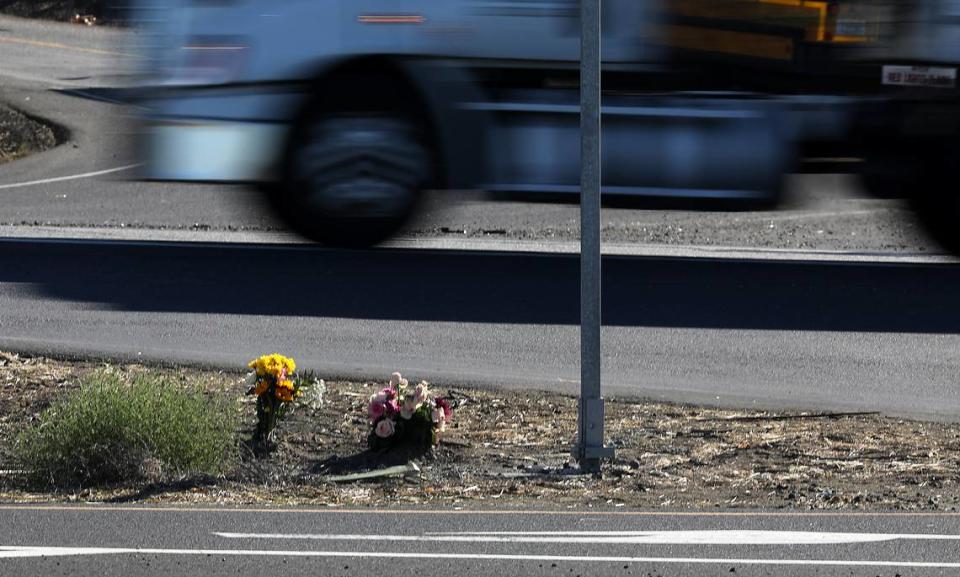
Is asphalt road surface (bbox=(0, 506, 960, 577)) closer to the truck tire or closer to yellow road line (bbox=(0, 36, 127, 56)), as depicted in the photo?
the truck tire

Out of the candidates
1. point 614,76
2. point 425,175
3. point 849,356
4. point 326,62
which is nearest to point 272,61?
point 326,62

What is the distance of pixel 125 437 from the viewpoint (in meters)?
8.53

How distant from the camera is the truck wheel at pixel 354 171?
1348 cm

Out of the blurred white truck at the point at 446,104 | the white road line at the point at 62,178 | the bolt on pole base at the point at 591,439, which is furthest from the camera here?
the white road line at the point at 62,178

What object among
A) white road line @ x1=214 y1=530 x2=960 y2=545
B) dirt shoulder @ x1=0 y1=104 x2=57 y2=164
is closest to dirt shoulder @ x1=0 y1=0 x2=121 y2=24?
dirt shoulder @ x1=0 y1=104 x2=57 y2=164

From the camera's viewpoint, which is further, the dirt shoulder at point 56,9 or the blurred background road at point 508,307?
the dirt shoulder at point 56,9

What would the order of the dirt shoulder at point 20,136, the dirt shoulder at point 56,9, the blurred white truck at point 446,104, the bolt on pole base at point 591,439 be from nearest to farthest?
the bolt on pole base at point 591,439, the blurred white truck at point 446,104, the dirt shoulder at point 20,136, the dirt shoulder at point 56,9

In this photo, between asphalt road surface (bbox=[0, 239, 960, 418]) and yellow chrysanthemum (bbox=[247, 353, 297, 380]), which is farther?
asphalt road surface (bbox=[0, 239, 960, 418])

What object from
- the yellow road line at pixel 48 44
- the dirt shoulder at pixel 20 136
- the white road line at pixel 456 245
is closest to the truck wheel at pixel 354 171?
the white road line at pixel 456 245

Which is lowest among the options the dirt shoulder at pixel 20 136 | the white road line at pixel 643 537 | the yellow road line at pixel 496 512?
the yellow road line at pixel 496 512

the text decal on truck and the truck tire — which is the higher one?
the text decal on truck

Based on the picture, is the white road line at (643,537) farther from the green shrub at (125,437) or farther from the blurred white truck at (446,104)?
the blurred white truck at (446,104)

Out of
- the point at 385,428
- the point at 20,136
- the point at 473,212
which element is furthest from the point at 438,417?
the point at 20,136

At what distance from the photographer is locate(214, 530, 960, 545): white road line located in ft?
22.4
